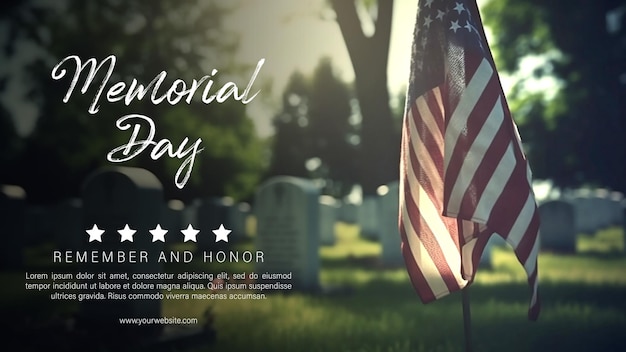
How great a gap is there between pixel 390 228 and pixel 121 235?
17.8 ft

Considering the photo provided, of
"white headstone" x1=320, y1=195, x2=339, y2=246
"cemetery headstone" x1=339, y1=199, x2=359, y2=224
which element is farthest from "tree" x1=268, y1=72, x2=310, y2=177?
"white headstone" x1=320, y1=195, x2=339, y2=246

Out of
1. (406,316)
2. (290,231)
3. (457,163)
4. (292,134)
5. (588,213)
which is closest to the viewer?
(457,163)

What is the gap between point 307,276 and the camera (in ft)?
24.6

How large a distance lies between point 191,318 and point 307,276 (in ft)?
6.96

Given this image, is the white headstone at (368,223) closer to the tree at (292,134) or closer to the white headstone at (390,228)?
the white headstone at (390,228)

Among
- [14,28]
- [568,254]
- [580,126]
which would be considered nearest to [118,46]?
[14,28]

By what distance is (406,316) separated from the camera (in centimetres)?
608

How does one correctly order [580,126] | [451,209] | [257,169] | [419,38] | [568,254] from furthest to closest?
[257,169], [580,126], [568,254], [419,38], [451,209]

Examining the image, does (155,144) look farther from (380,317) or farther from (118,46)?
(118,46)

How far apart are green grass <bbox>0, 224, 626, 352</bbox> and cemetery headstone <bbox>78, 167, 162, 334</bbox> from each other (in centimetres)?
38

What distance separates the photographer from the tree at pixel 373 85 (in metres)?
9.26

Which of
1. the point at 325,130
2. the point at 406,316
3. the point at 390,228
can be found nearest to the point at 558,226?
the point at 390,228

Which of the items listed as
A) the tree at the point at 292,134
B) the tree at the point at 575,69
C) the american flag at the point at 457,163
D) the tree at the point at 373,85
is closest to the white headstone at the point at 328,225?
the tree at the point at 373,85

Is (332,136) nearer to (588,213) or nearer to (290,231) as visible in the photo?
(588,213)
